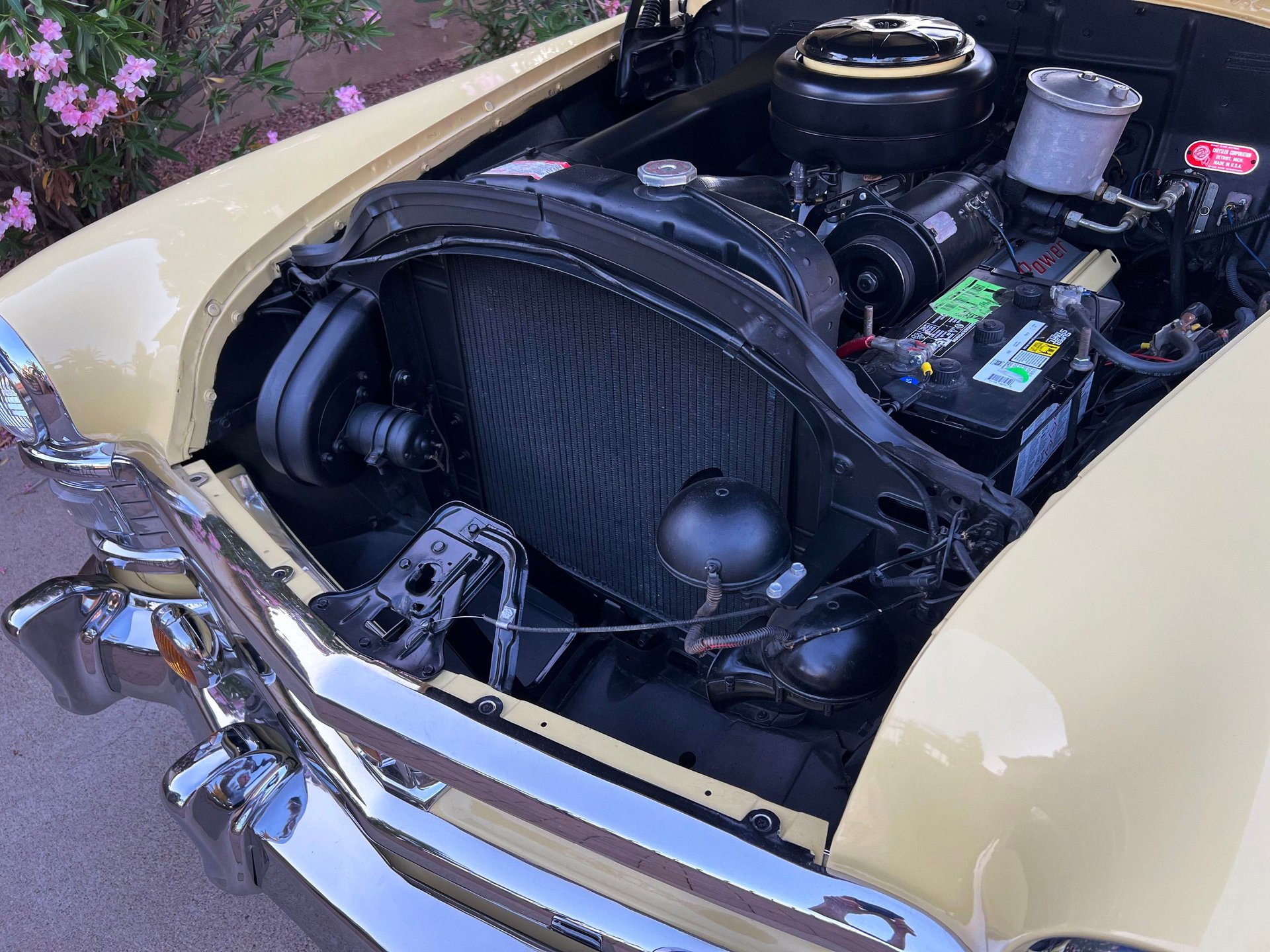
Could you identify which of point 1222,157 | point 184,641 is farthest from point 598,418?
point 1222,157

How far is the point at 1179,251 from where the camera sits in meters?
1.74

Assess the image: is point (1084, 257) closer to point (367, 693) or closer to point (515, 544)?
point (515, 544)

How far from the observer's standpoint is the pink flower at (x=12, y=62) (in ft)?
8.63

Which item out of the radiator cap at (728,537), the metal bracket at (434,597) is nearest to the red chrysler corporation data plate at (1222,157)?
the radiator cap at (728,537)

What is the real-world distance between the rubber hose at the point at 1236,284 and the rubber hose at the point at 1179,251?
0.23ft

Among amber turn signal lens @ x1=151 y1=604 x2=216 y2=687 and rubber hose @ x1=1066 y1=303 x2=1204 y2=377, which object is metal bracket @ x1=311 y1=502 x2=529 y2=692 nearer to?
amber turn signal lens @ x1=151 y1=604 x2=216 y2=687

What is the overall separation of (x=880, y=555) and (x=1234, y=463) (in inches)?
15.4

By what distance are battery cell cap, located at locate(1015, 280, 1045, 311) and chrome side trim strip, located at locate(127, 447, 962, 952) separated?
91 centimetres

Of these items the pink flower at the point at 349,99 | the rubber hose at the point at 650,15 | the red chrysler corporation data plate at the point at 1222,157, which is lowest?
the pink flower at the point at 349,99

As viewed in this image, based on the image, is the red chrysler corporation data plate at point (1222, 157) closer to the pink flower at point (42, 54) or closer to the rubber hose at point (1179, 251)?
the rubber hose at point (1179, 251)

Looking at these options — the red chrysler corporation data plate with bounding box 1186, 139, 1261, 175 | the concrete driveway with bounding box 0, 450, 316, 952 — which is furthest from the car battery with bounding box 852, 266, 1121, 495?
the concrete driveway with bounding box 0, 450, 316, 952

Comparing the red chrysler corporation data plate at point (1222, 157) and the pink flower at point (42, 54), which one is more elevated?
the pink flower at point (42, 54)

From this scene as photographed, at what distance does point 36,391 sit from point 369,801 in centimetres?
83

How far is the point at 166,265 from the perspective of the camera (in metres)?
1.61
